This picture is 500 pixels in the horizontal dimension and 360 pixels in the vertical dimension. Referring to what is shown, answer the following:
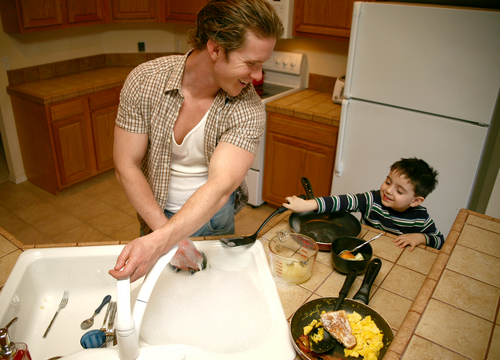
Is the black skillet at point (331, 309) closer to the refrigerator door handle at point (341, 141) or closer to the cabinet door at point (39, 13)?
the refrigerator door handle at point (341, 141)

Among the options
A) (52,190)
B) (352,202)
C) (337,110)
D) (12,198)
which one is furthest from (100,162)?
(352,202)

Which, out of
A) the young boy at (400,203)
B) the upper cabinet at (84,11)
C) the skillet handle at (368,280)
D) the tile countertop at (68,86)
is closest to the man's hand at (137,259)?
the skillet handle at (368,280)

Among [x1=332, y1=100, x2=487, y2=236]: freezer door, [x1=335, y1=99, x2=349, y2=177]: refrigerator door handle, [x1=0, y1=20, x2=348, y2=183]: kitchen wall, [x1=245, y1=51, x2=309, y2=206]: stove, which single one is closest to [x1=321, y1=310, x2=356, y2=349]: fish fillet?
[x1=332, y1=100, x2=487, y2=236]: freezer door

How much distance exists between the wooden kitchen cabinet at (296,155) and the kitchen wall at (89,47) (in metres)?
0.64

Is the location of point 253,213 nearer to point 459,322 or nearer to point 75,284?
point 75,284

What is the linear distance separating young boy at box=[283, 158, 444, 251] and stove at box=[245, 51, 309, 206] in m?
1.40

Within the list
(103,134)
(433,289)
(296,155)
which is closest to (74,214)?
(103,134)

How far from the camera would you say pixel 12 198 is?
3047 millimetres

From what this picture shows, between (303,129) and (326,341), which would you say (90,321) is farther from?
(303,129)

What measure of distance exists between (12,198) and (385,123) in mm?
2728

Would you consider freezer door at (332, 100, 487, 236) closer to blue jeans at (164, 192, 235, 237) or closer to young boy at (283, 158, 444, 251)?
young boy at (283, 158, 444, 251)

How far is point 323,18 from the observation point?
2.56 m

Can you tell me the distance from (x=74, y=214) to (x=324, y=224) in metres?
Answer: 2.19

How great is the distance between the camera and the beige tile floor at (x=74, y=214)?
266 cm
